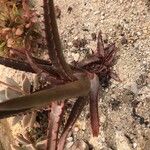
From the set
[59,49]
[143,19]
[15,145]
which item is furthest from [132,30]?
[15,145]

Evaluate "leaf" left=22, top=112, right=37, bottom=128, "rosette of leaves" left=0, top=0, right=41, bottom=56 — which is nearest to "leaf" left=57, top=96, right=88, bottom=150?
"leaf" left=22, top=112, right=37, bottom=128

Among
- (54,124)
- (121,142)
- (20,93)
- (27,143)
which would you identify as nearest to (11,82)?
(20,93)

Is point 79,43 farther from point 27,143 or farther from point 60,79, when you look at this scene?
point 27,143

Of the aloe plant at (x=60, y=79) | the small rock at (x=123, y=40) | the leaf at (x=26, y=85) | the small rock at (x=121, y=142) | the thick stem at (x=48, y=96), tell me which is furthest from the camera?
the leaf at (x=26, y=85)

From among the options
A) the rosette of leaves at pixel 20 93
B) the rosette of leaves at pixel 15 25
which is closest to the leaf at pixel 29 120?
the rosette of leaves at pixel 20 93

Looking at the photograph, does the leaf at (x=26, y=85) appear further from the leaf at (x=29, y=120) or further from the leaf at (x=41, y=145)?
the leaf at (x=41, y=145)

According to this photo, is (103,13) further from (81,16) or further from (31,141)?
(31,141)
